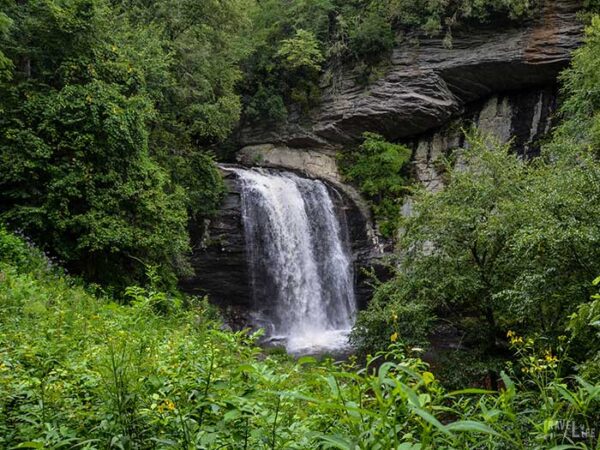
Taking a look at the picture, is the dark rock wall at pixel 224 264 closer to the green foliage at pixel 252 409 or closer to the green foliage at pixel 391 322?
the green foliage at pixel 391 322

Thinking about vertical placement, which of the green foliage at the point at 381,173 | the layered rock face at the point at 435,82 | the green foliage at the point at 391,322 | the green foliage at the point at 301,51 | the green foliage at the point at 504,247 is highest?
the green foliage at the point at 301,51

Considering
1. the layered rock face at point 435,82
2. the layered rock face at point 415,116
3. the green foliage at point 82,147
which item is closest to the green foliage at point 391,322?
the green foliage at point 82,147

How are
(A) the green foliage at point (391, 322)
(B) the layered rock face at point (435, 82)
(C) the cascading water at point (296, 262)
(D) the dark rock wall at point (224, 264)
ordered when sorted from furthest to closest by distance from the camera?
(B) the layered rock face at point (435, 82) < (C) the cascading water at point (296, 262) < (D) the dark rock wall at point (224, 264) < (A) the green foliage at point (391, 322)

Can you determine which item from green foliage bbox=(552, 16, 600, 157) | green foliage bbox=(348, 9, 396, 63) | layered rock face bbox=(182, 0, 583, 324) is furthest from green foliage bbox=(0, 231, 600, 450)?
green foliage bbox=(348, 9, 396, 63)

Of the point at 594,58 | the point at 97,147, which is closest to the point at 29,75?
the point at 97,147

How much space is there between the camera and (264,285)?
17.5 meters

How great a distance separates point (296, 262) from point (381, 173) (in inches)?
276

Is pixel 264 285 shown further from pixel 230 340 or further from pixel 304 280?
pixel 230 340

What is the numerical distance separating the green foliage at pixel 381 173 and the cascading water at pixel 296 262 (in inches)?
113

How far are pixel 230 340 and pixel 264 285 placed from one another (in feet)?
48.1

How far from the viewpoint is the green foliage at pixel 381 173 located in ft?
69.3

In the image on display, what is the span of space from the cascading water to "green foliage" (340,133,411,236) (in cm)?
288

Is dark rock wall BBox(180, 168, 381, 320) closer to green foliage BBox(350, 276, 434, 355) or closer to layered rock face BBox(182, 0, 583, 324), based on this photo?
layered rock face BBox(182, 0, 583, 324)

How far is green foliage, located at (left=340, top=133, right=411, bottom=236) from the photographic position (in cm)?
2112
